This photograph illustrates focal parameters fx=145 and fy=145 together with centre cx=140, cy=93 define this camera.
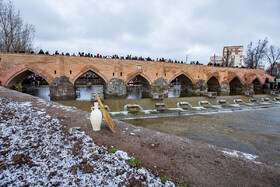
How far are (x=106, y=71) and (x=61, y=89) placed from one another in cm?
538

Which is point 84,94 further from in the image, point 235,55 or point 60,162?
point 235,55

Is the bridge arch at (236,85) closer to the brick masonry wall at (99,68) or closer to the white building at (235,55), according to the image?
the brick masonry wall at (99,68)

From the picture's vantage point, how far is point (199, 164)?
289 centimetres

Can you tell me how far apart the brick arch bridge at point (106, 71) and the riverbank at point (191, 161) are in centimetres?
1397

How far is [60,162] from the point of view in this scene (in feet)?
8.06

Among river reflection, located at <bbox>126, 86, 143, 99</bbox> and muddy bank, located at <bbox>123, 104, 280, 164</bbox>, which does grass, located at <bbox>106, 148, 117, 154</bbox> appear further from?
river reflection, located at <bbox>126, 86, 143, 99</bbox>

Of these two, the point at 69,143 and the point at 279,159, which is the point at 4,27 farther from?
the point at 279,159

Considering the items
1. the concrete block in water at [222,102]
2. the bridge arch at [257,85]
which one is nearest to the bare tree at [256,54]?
the bridge arch at [257,85]

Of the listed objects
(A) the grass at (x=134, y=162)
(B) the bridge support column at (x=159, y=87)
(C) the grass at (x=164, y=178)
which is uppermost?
(B) the bridge support column at (x=159, y=87)

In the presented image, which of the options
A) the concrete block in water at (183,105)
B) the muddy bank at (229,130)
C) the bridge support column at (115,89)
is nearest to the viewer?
the muddy bank at (229,130)

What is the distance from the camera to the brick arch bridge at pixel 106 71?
14.2 m

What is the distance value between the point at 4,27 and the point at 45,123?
21.7 meters

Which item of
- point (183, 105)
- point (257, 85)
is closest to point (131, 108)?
point (183, 105)

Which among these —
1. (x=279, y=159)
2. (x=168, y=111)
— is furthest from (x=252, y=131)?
(x=168, y=111)
